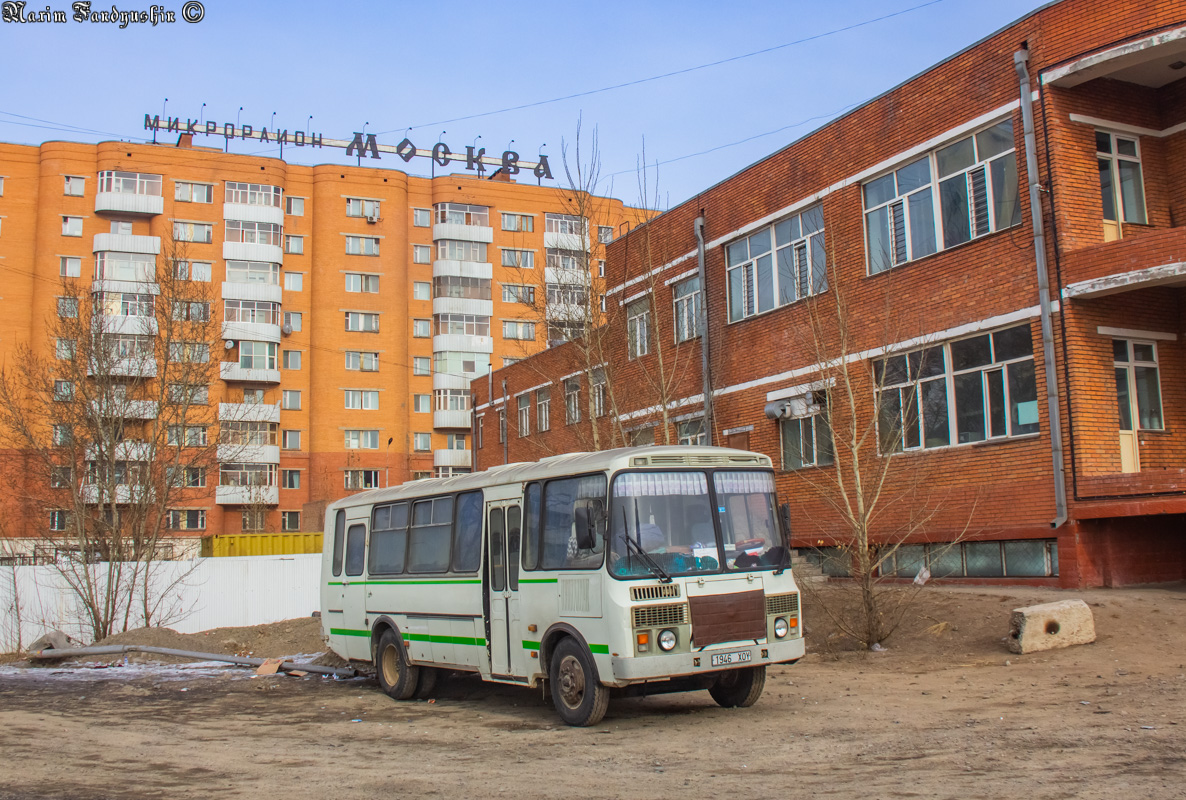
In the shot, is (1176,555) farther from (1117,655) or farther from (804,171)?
(804,171)

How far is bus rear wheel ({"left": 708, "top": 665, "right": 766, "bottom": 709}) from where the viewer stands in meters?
10.6

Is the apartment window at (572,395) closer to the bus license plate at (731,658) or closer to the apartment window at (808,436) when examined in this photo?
the apartment window at (808,436)

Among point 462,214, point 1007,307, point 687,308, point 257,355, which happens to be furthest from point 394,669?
point 462,214

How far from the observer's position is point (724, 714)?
34.1 ft

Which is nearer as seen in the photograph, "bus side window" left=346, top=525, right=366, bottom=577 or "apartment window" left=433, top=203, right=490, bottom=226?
"bus side window" left=346, top=525, right=366, bottom=577

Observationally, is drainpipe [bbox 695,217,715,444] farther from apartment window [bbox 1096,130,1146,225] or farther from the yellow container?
the yellow container

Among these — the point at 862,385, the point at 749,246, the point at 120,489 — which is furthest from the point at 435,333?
the point at 862,385

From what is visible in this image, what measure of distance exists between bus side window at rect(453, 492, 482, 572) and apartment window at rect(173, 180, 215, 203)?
180 ft

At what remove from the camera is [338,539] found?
15586mm

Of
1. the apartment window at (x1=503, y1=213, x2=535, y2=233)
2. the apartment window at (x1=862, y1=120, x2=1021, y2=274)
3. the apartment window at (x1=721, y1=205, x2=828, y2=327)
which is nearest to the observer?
the apartment window at (x1=862, y1=120, x2=1021, y2=274)

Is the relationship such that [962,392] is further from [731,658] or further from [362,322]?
[362,322]

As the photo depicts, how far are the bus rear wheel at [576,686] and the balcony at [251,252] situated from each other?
55.5 metres

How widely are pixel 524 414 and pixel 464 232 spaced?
28.2 metres

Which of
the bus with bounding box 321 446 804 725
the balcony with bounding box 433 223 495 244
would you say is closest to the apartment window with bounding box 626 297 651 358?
the bus with bounding box 321 446 804 725
